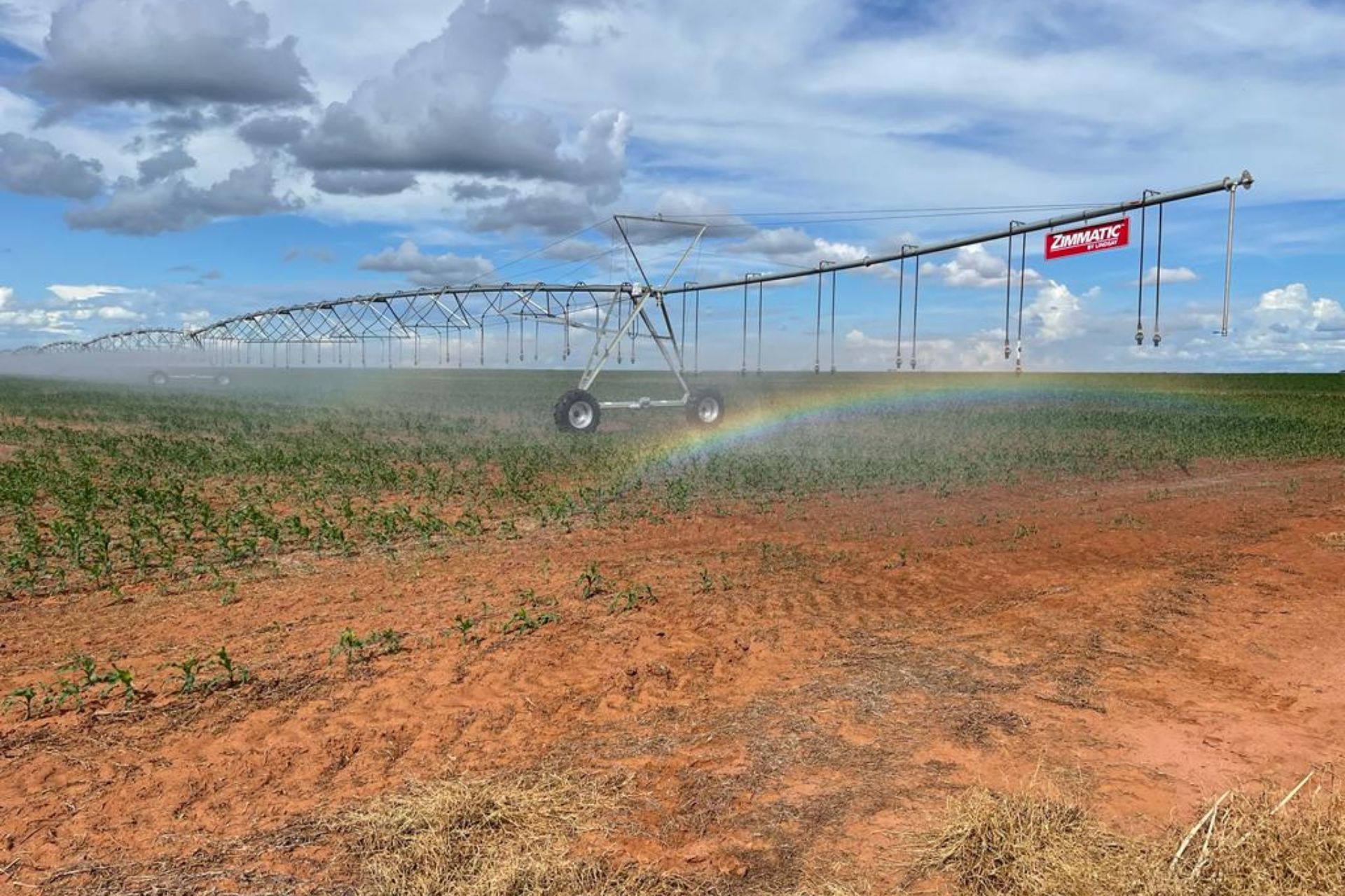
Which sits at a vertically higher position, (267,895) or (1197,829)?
(1197,829)

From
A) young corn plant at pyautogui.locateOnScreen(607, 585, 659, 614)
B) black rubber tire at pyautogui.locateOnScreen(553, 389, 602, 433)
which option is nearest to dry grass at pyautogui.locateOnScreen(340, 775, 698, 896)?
young corn plant at pyautogui.locateOnScreen(607, 585, 659, 614)

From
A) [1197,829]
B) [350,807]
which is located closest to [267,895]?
[350,807]

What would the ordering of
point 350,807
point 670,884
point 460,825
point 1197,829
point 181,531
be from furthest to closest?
1. point 181,531
2. point 350,807
3. point 460,825
4. point 670,884
5. point 1197,829

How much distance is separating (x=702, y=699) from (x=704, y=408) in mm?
21943

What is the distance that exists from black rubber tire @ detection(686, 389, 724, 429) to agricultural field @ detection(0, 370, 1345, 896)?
437 inches

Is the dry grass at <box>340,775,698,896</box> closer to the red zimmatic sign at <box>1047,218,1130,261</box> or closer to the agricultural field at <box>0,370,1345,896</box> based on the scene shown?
the agricultural field at <box>0,370,1345,896</box>

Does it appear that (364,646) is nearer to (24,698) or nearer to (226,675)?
(226,675)

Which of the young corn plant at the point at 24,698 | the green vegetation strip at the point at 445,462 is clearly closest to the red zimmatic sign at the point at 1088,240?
the green vegetation strip at the point at 445,462

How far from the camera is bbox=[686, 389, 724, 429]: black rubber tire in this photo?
92.8ft

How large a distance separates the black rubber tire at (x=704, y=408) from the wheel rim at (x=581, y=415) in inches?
127

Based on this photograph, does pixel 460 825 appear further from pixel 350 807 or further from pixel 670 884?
pixel 670 884

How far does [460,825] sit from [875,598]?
227 inches

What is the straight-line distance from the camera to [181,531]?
12734mm

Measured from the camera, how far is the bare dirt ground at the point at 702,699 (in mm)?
4914
